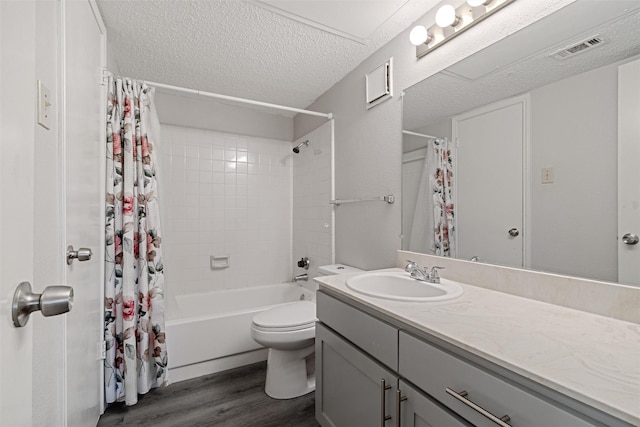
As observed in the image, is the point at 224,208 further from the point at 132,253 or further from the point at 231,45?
the point at 231,45

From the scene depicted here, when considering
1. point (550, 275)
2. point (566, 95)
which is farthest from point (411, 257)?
point (566, 95)

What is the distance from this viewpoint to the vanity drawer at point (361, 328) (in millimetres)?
1004

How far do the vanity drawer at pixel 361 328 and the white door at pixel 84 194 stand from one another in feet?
3.19

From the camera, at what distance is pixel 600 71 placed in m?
0.96

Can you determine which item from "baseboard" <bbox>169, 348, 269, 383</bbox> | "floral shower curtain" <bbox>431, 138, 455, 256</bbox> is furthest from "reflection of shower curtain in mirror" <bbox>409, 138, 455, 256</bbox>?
"baseboard" <bbox>169, 348, 269, 383</bbox>

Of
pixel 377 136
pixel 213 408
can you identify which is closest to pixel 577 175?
pixel 377 136

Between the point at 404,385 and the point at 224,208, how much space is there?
2348 mm

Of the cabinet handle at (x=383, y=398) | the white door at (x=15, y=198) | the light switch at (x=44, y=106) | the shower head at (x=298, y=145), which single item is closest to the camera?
the white door at (x=15, y=198)

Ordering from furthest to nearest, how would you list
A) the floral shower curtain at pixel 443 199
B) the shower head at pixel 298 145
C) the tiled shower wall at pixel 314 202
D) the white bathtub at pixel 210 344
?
the shower head at pixel 298 145
the tiled shower wall at pixel 314 202
the white bathtub at pixel 210 344
the floral shower curtain at pixel 443 199

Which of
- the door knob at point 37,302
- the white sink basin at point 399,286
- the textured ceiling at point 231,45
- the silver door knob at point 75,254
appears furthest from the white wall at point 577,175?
the silver door knob at point 75,254

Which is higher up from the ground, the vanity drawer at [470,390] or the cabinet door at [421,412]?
the vanity drawer at [470,390]

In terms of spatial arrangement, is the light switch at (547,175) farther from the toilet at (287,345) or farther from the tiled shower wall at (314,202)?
the tiled shower wall at (314,202)

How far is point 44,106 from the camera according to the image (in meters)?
0.79

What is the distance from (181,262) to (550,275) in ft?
8.71
